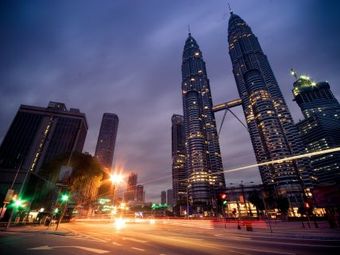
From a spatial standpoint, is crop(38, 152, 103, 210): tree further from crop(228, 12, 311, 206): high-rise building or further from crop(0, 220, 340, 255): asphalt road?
crop(228, 12, 311, 206): high-rise building

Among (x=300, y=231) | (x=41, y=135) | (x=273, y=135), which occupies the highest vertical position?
(x=273, y=135)

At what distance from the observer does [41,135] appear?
465ft

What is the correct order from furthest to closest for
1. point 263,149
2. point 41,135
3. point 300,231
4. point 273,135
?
point 263,149 → point 273,135 → point 41,135 → point 300,231

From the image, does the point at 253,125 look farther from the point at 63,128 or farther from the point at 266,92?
the point at 63,128

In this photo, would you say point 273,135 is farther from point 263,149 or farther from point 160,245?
point 160,245

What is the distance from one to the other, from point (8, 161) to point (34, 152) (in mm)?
15457

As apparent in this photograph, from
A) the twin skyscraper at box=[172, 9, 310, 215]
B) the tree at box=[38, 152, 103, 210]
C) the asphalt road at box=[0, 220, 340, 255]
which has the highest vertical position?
the twin skyscraper at box=[172, 9, 310, 215]

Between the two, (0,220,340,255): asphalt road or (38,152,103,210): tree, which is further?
(38,152,103,210): tree

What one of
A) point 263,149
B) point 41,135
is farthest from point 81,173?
point 263,149

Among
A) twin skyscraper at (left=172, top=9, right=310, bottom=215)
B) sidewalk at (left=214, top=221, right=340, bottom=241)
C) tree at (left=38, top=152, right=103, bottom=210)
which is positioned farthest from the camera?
twin skyscraper at (left=172, top=9, right=310, bottom=215)

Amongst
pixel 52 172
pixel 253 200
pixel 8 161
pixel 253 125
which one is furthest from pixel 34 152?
pixel 253 125

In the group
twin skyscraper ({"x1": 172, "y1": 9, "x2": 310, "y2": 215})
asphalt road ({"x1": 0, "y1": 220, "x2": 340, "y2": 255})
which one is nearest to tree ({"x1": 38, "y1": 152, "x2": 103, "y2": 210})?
asphalt road ({"x1": 0, "y1": 220, "x2": 340, "y2": 255})

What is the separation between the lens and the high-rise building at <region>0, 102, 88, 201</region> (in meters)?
130

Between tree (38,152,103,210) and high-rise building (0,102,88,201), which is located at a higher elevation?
high-rise building (0,102,88,201)
